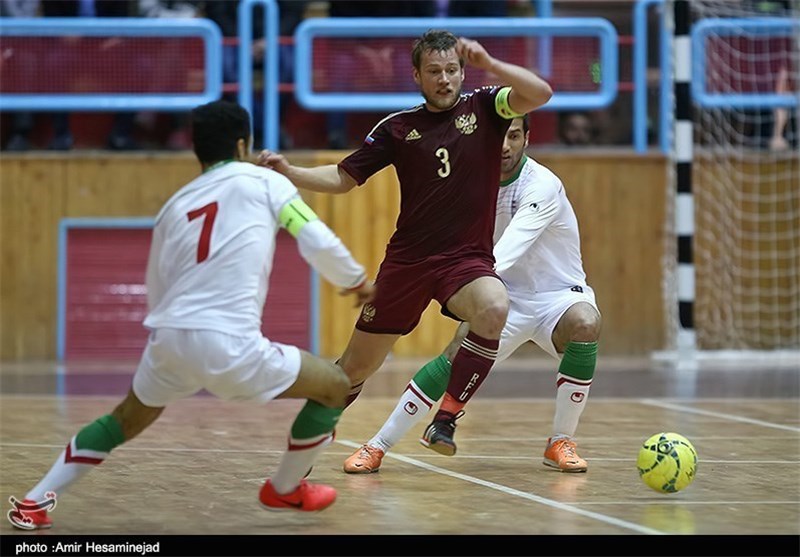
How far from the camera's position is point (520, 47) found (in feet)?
51.3

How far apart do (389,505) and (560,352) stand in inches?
83.7

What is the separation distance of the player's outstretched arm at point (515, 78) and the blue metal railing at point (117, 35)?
8.73 m

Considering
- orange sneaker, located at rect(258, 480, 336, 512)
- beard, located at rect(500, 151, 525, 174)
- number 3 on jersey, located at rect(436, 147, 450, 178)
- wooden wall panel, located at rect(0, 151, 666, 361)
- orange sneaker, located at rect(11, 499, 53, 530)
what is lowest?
wooden wall panel, located at rect(0, 151, 666, 361)

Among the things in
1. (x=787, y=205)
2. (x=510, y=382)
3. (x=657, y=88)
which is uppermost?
(x=657, y=88)

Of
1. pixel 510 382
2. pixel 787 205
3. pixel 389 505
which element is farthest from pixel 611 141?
pixel 389 505

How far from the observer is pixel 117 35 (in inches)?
616

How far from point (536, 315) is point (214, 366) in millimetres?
2990

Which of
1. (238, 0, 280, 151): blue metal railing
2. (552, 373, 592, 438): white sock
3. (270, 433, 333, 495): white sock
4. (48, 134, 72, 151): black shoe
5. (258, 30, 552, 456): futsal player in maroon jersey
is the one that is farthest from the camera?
→ (48, 134, 72, 151): black shoe

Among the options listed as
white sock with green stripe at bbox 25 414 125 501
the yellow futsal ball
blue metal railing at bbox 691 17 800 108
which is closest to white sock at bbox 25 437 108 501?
white sock with green stripe at bbox 25 414 125 501

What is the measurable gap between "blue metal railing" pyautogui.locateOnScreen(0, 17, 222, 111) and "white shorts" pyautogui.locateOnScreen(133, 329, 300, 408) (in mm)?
10042

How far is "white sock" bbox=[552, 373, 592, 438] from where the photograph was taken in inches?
311

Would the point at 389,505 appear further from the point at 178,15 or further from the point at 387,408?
the point at 178,15

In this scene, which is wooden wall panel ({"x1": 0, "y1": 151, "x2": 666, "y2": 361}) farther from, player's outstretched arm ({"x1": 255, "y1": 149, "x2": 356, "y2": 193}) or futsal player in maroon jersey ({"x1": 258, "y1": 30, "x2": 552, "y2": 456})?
futsal player in maroon jersey ({"x1": 258, "y1": 30, "x2": 552, "y2": 456})

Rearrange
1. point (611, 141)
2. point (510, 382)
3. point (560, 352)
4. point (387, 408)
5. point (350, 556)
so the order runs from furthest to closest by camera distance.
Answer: point (611, 141), point (510, 382), point (387, 408), point (560, 352), point (350, 556)
